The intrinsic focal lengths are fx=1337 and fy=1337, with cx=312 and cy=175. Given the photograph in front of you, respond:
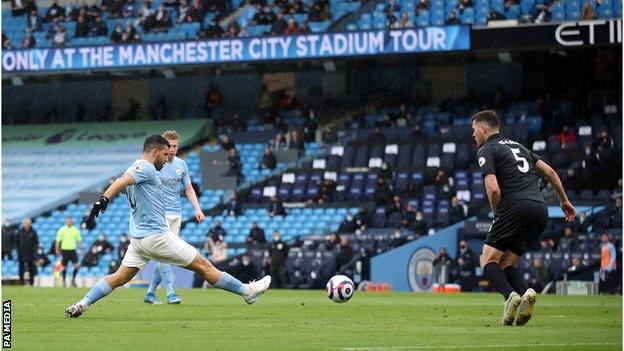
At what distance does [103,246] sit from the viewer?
34.3 m

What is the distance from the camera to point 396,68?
3994 cm

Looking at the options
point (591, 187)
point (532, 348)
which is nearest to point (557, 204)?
point (591, 187)

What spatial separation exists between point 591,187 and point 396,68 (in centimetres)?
1020

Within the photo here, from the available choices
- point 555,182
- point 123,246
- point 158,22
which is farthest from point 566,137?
point 555,182

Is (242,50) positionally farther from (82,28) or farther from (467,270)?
(467,270)

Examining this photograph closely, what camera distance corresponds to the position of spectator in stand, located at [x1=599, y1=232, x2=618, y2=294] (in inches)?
1060

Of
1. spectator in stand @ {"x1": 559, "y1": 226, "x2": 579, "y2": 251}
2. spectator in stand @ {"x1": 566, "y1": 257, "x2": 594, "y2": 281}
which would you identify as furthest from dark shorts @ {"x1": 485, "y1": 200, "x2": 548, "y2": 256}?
spectator in stand @ {"x1": 559, "y1": 226, "x2": 579, "y2": 251}

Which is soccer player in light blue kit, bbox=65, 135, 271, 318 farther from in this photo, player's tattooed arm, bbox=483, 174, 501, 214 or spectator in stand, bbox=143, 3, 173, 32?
spectator in stand, bbox=143, 3, 173, 32

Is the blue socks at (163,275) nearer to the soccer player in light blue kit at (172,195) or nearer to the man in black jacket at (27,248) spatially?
the soccer player in light blue kit at (172,195)

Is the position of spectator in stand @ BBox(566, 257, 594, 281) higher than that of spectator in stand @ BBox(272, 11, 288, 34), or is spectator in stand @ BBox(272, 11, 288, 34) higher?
spectator in stand @ BBox(272, 11, 288, 34)

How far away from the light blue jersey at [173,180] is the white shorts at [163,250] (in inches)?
119

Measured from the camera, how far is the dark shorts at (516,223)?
12.2m

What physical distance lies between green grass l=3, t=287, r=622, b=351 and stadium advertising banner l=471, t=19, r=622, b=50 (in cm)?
1482

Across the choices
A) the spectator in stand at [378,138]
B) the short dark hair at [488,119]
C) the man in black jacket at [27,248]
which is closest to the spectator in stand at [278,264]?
the man in black jacket at [27,248]
